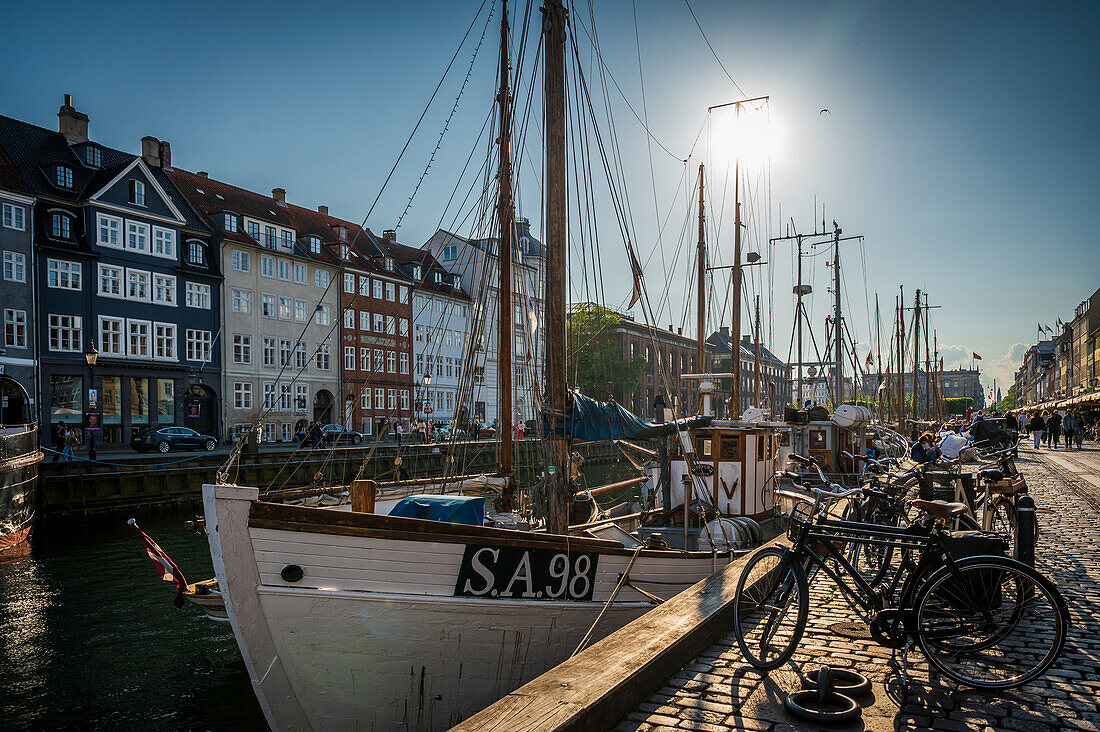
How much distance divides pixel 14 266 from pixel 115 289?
4.79m

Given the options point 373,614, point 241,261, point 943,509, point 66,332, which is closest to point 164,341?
point 66,332

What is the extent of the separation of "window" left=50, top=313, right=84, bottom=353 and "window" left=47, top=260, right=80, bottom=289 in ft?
5.00

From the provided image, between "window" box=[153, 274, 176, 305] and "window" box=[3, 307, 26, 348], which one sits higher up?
"window" box=[153, 274, 176, 305]

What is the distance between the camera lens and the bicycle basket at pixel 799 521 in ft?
17.0

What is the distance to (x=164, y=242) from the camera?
40375 mm

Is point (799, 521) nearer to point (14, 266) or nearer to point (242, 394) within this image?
point (14, 266)

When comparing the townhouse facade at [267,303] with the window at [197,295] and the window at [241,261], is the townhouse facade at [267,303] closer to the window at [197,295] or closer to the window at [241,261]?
the window at [241,261]

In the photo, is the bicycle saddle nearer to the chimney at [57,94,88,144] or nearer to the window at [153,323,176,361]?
the window at [153,323,176,361]

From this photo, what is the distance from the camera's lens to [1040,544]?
10.3 meters

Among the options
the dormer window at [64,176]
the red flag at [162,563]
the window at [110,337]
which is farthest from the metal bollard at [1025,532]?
the dormer window at [64,176]

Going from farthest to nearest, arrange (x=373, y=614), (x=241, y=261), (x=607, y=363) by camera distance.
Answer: (x=607, y=363)
(x=241, y=261)
(x=373, y=614)

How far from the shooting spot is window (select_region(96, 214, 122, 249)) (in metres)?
37.2

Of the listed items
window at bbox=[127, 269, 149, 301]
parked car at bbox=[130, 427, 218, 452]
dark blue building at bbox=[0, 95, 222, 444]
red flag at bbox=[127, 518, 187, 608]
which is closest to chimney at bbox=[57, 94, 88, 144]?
dark blue building at bbox=[0, 95, 222, 444]

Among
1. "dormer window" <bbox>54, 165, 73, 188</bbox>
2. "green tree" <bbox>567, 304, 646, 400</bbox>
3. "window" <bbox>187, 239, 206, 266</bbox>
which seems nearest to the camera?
Result: "dormer window" <bbox>54, 165, 73, 188</bbox>
